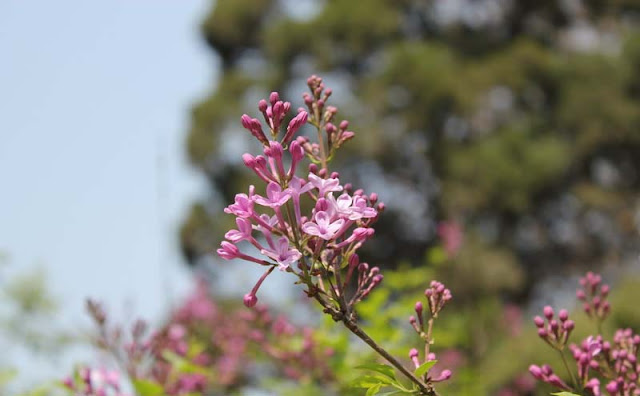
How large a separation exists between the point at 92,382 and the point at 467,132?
47.9ft

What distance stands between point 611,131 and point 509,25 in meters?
4.45

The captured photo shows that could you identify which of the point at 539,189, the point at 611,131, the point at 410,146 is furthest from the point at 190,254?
the point at 611,131

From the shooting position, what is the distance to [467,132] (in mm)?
16703

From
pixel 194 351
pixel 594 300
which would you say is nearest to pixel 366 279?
pixel 594 300

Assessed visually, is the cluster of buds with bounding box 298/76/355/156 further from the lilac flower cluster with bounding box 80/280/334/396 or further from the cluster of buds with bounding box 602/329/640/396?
the lilac flower cluster with bounding box 80/280/334/396

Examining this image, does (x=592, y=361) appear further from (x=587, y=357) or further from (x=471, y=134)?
(x=471, y=134)

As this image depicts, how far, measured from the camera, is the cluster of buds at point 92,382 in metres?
2.60

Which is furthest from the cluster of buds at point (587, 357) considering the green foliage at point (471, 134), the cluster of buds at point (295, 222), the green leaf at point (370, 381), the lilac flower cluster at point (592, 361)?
the green foliage at point (471, 134)

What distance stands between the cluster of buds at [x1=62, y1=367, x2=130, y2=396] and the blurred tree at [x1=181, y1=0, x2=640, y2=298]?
11.7 meters

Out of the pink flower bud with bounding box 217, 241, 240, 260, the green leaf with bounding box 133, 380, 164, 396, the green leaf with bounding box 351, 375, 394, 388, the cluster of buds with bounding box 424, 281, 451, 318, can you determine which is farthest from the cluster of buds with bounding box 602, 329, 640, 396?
the green leaf with bounding box 133, 380, 164, 396

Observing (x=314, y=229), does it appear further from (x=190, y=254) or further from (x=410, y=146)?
(x=190, y=254)

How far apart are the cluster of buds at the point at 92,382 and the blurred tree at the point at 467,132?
1173 cm

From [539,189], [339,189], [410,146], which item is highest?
[410,146]

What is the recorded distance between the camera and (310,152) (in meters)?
1.98
